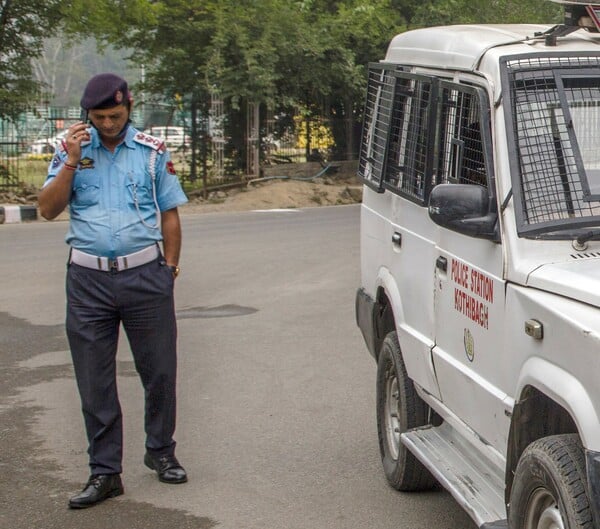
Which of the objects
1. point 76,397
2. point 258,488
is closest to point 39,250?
point 76,397

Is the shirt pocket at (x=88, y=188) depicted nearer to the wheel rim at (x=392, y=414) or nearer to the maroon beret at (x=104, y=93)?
the maroon beret at (x=104, y=93)

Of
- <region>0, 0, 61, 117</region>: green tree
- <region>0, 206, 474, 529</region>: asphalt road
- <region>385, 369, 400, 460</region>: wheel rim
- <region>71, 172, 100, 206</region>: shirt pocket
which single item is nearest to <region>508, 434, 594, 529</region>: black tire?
<region>0, 206, 474, 529</region>: asphalt road

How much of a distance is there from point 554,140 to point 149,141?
6.95ft

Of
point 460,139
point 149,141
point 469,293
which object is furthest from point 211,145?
point 469,293

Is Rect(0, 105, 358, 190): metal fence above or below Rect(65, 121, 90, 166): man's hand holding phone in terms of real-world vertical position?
below

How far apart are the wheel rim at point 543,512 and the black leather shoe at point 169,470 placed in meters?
2.41

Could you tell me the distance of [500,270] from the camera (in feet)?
13.9

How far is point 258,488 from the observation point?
5875 millimetres

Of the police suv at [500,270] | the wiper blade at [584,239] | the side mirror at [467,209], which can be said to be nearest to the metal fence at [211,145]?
the police suv at [500,270]

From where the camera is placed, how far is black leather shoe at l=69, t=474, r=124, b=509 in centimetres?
561

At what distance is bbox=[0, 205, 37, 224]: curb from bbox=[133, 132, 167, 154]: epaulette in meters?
15.6

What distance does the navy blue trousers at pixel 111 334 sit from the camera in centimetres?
567

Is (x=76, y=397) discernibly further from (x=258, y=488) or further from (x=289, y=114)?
(x=289, y=114)

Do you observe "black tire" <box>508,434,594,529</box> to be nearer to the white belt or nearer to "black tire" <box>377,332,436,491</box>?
"black tire" <box>377,332,436,491</box>
